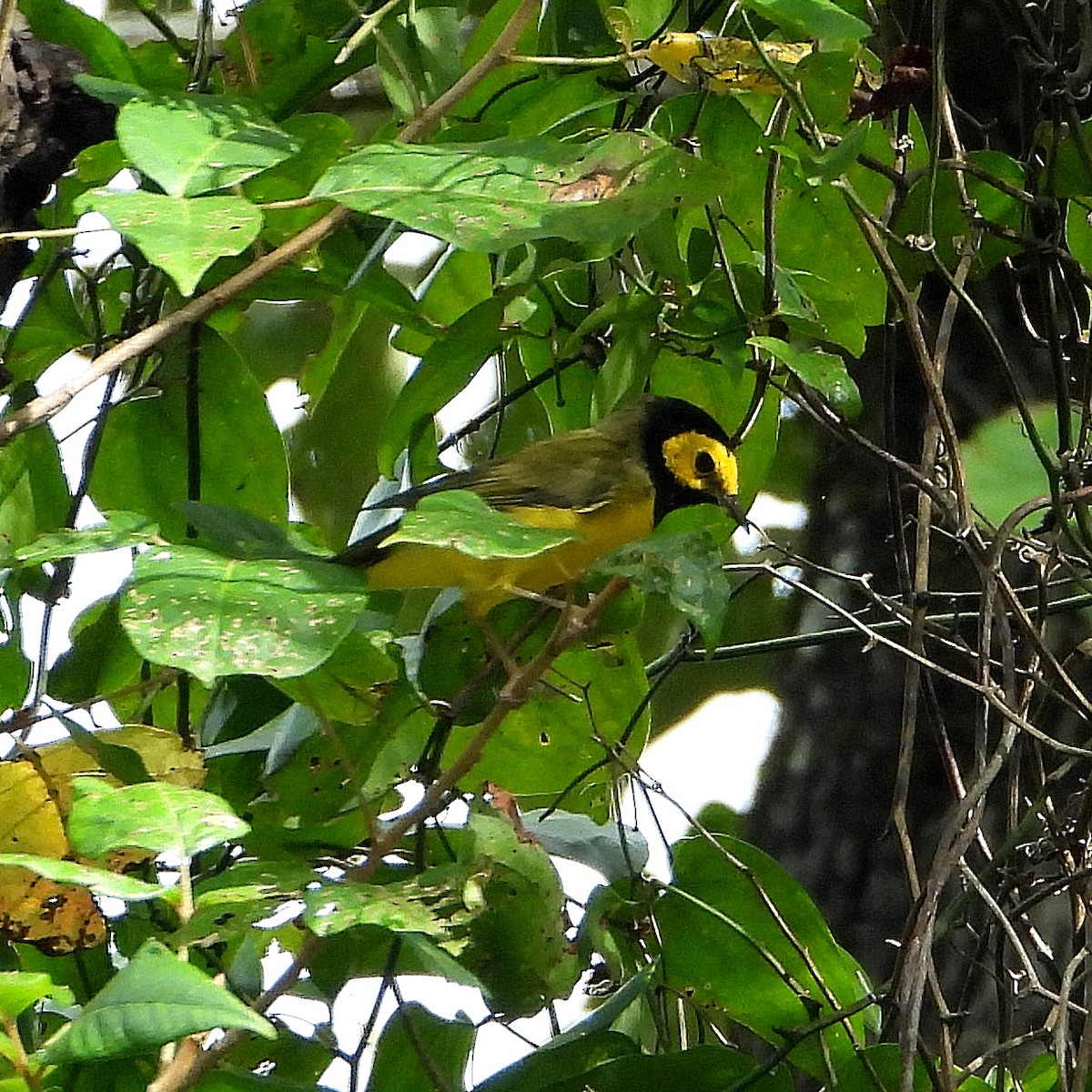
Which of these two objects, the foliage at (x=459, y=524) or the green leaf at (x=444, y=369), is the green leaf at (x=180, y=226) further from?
the green leaf at (x=444, y=369)

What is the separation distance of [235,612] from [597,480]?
3.04 feet

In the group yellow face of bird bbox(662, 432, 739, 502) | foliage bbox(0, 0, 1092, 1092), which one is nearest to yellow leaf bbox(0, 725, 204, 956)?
foliage bbox(0, 0, 1092, 1092)

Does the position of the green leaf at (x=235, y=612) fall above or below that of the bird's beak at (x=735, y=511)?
above

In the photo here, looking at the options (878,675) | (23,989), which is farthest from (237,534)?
(878,675)

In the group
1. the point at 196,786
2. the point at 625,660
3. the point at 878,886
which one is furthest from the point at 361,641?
the point at 878,886

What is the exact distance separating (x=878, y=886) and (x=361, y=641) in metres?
→ 1.38

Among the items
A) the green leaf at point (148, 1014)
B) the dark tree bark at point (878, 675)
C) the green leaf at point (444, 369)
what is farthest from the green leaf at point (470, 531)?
the dark tree bark at point (878, 675)

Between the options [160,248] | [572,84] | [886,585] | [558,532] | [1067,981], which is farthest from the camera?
[886,585]

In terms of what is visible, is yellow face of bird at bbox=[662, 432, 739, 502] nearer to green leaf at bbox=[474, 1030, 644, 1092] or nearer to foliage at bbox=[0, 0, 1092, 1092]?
foliage at bbox=[0, 0, 1092, 1092]

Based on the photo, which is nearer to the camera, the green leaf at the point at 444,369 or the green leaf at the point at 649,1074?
the green leaf at the point at 649,1074

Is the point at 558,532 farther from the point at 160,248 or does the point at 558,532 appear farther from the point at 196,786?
the point at 196,786

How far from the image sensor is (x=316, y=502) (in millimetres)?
2070

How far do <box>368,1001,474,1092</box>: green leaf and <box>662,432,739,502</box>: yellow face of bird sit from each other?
63cm

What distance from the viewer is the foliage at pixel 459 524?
2.59ft
